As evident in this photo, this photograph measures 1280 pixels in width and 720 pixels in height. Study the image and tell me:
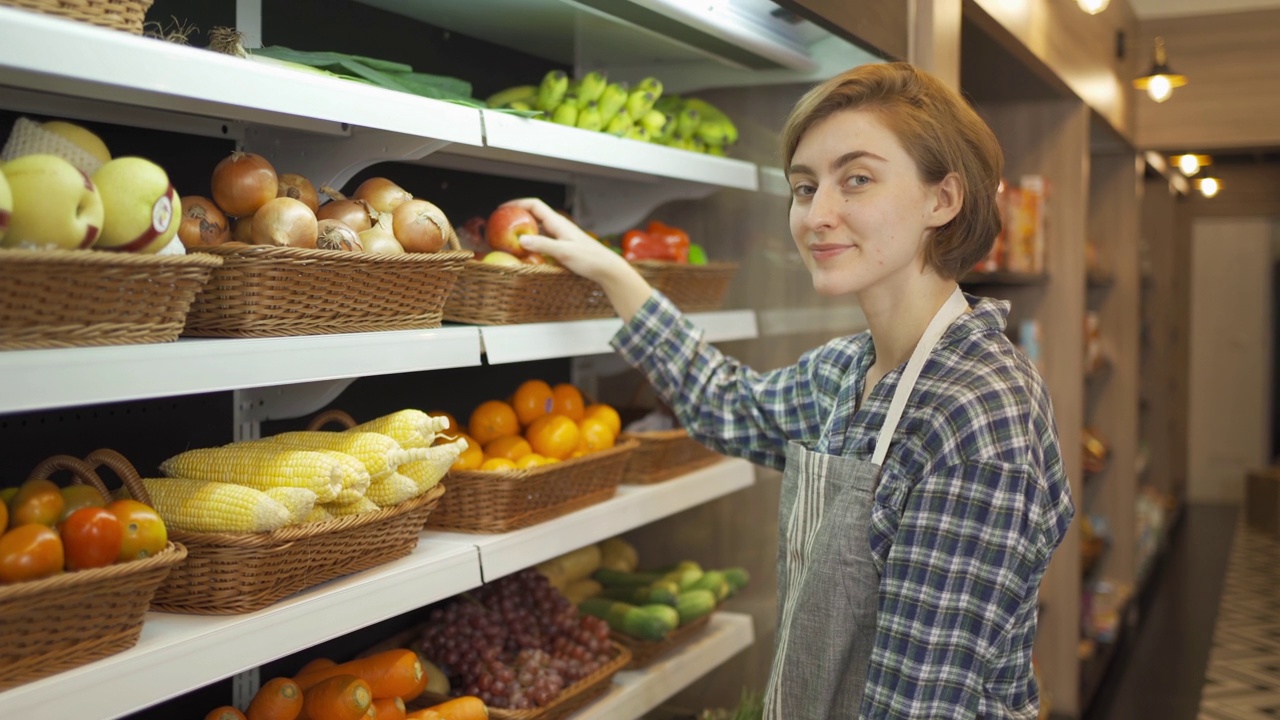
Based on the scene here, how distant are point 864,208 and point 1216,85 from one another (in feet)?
15.3

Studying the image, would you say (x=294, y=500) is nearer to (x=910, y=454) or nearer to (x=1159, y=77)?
(x=910, y=454)

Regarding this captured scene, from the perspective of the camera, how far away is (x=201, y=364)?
1395mm

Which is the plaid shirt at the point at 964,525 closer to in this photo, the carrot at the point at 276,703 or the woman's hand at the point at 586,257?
the woman's hand at the point at 586,257

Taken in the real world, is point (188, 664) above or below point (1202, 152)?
below

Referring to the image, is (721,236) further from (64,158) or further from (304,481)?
(64,158)

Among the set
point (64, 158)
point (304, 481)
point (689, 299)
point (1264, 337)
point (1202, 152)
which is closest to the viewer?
point (64, 158)

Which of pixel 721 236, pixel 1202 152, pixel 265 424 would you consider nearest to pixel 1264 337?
pixel 1202 152

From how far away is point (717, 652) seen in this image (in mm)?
2820

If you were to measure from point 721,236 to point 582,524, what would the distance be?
3.95 feet

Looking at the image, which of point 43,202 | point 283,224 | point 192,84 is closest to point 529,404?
point 283,224

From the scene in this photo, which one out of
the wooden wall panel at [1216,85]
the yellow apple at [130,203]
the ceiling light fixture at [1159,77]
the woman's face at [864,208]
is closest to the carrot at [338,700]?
the yellow apple at [130,203]

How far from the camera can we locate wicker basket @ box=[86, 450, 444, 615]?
148cm

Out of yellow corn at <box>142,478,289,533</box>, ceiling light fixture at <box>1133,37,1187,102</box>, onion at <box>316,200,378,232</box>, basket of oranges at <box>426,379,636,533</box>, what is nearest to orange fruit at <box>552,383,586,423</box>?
basket of oranges at <box>426,379,636,533</box>

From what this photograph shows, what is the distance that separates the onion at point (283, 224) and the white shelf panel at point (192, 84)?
0.13m
